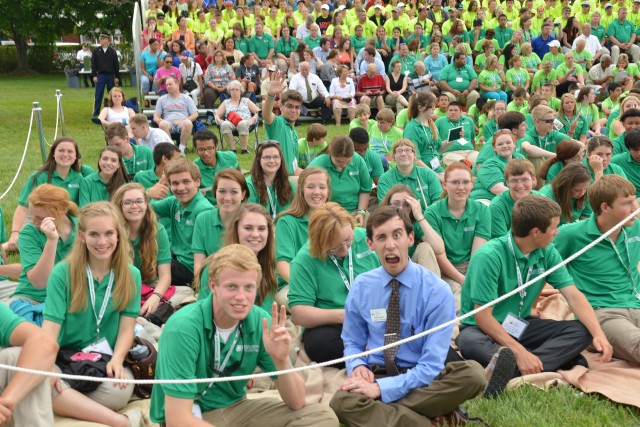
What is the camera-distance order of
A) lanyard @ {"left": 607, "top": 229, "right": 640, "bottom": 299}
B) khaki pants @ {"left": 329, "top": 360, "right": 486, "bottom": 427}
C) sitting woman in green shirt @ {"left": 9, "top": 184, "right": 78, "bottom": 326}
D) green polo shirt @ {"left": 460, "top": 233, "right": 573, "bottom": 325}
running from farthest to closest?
1. lanyard @ {"left": 607, "top": 229, "right": 640, "bottom": 299}
2. sitting woman in green shirt @ {"left": 9, "top": 184, "right": 78, "bottom": 326}
3. green polo shirt @ {"left": 460, "top": 233, "right": 573, "bottom": 325}
4. khaki pants @ {"left": 329, "top": 360, "right": 486, "bottom": 427}

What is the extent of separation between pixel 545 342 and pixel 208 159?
4.51 metres

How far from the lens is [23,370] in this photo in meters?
4.06

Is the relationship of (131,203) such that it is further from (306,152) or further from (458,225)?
(306,152)

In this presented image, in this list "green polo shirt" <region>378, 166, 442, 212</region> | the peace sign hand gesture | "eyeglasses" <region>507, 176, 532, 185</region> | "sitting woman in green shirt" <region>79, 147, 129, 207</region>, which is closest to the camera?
the peace sign hand gesture

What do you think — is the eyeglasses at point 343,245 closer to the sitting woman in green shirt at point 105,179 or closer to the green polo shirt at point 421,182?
the green polo shirt at point 421,182

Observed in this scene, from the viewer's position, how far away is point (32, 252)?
594cm

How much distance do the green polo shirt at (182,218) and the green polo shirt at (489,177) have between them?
317 centimetres

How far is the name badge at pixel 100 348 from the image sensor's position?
4832 mm

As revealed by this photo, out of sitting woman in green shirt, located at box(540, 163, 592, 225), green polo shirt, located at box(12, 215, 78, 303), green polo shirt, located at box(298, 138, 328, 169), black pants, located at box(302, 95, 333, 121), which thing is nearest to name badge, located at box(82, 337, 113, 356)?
green polo shirt, located at box(12, 215, 78, 303)

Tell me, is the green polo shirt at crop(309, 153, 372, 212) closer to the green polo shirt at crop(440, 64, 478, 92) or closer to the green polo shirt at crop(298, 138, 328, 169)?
the green polo shirt at crop(298, 138, 328, 169)

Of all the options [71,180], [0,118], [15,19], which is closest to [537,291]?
[71,180]

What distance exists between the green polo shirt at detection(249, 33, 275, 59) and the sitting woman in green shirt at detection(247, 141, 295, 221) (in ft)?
35.3

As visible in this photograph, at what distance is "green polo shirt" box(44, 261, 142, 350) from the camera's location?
4.75m

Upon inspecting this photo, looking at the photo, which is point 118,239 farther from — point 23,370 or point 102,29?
point 102,29
